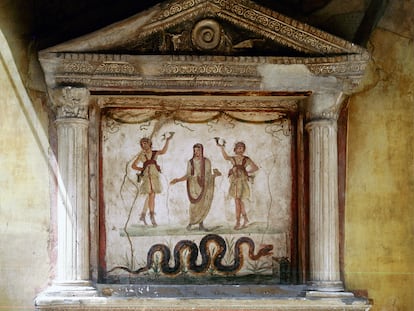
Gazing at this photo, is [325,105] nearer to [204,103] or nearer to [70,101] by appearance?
[204,103]

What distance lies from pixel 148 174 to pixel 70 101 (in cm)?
105

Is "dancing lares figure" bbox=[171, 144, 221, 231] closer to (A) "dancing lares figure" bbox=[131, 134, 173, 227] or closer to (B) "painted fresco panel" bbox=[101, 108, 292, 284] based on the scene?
(B) "painted fresco panel" bbox=[101, 108, 292, 284]

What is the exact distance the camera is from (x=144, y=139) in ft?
33.4

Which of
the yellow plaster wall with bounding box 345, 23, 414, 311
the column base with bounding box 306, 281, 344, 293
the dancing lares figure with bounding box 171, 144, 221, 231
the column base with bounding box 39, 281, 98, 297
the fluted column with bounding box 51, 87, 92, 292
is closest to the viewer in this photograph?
the column base with bounding box 39, 281, 98, 297

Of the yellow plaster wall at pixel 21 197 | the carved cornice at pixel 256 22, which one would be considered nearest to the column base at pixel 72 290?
the yellow plaster wall at pixel 21 197

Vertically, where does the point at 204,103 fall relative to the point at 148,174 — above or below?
above

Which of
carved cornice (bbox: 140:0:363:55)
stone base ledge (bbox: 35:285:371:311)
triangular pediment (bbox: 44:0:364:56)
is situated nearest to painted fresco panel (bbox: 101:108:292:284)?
stone base ledge (bbox: 35:285:371:311)

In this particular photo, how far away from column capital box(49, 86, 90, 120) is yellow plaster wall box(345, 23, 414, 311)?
2451mm

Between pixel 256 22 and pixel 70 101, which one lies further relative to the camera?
pixel 256 22

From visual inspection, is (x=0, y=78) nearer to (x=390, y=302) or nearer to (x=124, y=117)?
(x=124, y=117)

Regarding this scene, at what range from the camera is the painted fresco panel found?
1009 centimetres

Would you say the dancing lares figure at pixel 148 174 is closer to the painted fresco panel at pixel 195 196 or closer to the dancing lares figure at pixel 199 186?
the painted fresco panel at pixel 195 196

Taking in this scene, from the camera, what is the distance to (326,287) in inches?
384

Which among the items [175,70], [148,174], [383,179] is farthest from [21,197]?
[383,179]
